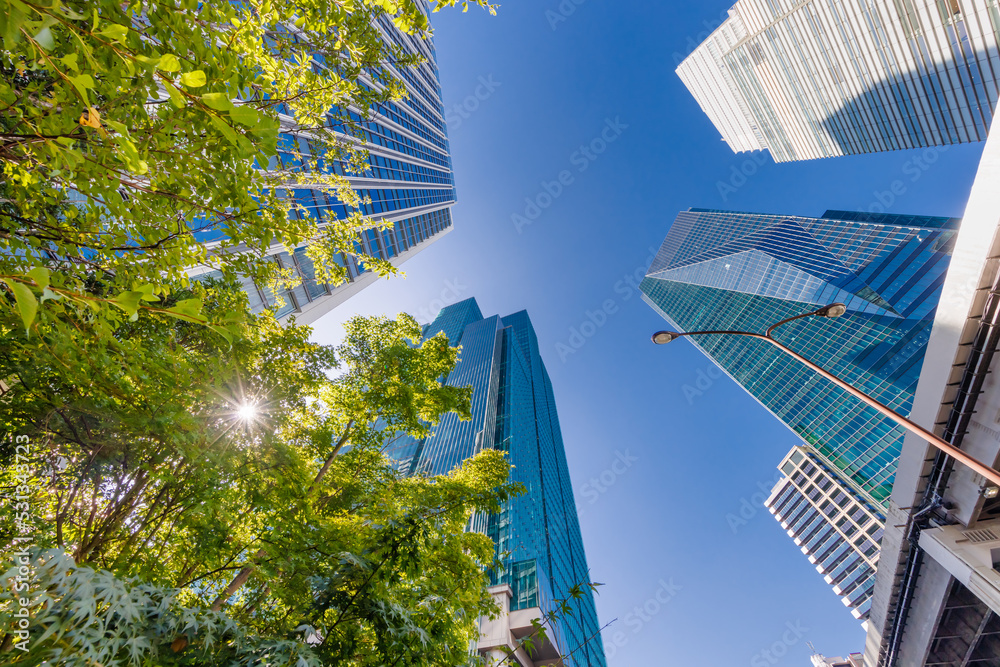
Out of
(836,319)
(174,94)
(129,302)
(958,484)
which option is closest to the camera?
(129,302)

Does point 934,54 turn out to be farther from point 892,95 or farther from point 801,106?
point 801,106

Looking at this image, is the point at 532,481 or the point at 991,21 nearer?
the point at 991,21

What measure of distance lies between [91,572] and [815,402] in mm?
85333

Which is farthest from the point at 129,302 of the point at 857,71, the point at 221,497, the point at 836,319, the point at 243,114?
the point at 836,319

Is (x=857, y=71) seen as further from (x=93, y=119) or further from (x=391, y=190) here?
(x=93, y=119)

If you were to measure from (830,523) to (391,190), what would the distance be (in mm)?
128189

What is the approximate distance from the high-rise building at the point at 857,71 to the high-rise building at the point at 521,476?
6725 cm

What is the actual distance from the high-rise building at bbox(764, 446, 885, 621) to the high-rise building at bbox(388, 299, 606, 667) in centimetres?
6200

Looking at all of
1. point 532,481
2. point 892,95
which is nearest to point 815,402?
point 892,95

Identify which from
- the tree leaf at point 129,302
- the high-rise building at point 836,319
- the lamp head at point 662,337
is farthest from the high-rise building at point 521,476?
the high-rise building at point 836,319

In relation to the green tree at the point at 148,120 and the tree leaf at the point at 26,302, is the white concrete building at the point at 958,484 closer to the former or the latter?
the green tree at the point at 148,120

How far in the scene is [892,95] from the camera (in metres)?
52.2

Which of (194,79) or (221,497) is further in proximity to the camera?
(221,497)

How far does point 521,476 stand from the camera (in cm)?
5872
